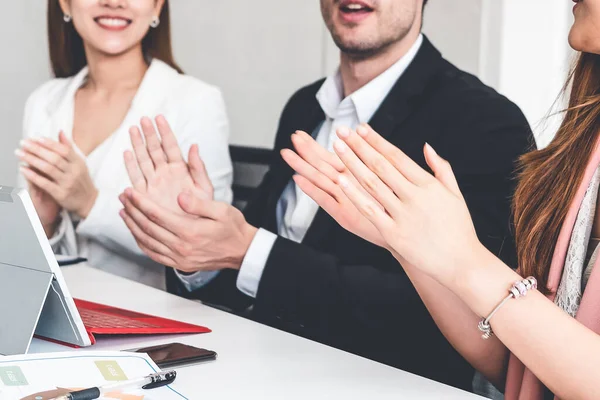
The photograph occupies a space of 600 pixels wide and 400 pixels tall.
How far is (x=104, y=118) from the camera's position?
7.07 ft

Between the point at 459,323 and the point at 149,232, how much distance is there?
53cm

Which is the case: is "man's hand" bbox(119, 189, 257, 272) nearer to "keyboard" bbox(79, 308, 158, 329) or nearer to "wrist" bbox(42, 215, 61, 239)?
"keyboard" bbox(79, 308, 158, 329)

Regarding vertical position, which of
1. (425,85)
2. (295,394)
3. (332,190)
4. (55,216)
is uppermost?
(425,85)

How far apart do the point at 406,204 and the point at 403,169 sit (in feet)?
0.13

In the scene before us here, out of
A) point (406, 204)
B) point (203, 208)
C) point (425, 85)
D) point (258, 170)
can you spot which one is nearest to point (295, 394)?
point (406, 204)

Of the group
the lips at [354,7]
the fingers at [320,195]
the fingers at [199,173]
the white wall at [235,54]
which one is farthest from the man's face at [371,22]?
the white wall at [235,54]

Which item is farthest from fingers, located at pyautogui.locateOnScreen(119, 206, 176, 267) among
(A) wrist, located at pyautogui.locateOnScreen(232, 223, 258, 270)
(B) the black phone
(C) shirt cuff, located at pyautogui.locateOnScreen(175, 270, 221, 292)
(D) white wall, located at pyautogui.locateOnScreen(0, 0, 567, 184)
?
(D) white wall, located at pyautogui.locateOnScreen(0, 0, 567, 184)

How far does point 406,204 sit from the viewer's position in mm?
861

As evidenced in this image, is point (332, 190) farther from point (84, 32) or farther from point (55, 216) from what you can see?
point (84, 32)

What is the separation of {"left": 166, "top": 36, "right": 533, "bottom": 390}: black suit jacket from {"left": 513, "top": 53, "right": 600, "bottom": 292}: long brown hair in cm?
13

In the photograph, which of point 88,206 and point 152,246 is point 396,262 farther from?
point 88,206

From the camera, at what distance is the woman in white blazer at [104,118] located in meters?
1.89

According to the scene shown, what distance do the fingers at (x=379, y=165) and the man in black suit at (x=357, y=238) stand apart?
427mm

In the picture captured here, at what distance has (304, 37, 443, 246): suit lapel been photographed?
1.50 m
